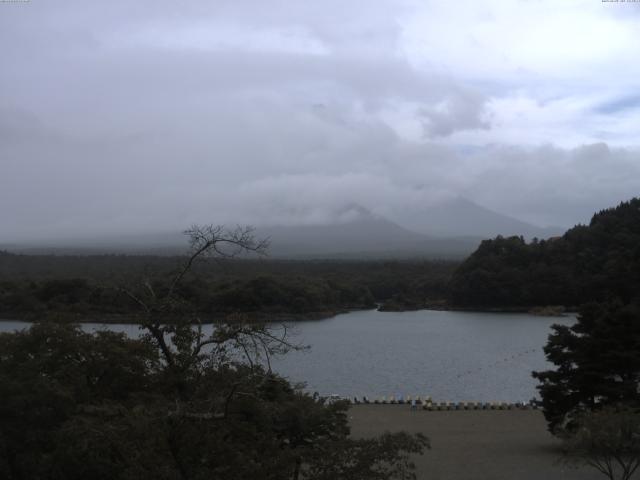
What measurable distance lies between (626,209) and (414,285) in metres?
14.8

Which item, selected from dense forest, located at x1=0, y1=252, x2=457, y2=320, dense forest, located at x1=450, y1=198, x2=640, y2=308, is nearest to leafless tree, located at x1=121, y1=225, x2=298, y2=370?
dense forest, located at x1=0, y1=252, x2=457, y2=320

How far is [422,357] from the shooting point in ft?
74.4

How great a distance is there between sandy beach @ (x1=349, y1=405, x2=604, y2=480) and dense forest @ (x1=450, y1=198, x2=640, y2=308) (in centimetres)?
2321

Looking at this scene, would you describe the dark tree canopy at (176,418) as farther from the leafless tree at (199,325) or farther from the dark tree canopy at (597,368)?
the dark tree canopy at (597,368)

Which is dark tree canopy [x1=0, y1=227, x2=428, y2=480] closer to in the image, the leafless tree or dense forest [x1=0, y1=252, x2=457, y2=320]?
the leafless tree

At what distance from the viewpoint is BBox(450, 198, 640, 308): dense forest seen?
122ft

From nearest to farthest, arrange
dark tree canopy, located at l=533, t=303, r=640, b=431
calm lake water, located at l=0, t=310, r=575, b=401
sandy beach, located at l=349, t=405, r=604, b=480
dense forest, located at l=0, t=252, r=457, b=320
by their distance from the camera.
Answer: sandy beach, located at l=349, t=405, r=604, b=480, dark tree canopy, located at l=533, t=303, r=640, b=431, calm lake water, located at l=0, t=310, r=575, b=401, dense forest, located at l=0, t=252, r=457, b=320

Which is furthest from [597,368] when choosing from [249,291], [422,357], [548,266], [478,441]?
[548,266]

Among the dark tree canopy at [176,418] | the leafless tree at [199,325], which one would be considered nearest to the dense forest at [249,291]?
the dark tree canopy at [176,418]

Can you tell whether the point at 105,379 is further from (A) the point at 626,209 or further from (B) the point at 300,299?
(A) the point at 626,209

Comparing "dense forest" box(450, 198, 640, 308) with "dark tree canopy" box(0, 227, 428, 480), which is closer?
"dark tree canopy" box(0, 227, 428, 480)

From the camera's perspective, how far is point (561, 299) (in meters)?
37.9

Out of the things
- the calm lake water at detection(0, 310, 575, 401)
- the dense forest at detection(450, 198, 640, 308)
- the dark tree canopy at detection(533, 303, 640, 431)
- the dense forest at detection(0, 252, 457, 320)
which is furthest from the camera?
the dense forest at detection(450, 198, 640, 308)

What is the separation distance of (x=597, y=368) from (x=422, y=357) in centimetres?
1274
